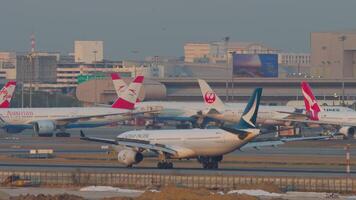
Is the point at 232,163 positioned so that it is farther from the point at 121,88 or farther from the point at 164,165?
the point at 121,88

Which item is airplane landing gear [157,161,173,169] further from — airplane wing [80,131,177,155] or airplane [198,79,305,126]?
airplane [198,79,305,126]

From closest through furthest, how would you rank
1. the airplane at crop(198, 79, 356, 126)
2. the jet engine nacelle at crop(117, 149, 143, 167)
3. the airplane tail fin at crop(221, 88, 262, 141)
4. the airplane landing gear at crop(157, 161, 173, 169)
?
the airplane tail fin at crop(221, 88, 262, 141) → the airplane landing gear at crop(157, 161, 173, 169) → the jet engine nacelle at crop(117, 149, 143, 167) → the airplane at crop(198, 79, 356, 126)

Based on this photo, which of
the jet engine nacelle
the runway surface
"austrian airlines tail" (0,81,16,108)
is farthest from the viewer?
"austrian airlines tail" (0,81,16,108)

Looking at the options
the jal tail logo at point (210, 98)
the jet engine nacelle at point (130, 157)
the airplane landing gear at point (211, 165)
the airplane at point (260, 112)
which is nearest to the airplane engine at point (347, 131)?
the airplane at point (260, 112)

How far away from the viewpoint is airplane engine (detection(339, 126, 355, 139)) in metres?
118

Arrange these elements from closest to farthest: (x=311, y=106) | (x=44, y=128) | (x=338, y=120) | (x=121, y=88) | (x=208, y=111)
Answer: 1. (x=338, y=120)
2. (x=44, y=128)
3. (x=311, y=106)
4. (x=208, y=111)
5. (x=121, y=88)

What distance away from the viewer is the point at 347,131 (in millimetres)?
118125

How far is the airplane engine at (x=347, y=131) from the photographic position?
11806 centimetres

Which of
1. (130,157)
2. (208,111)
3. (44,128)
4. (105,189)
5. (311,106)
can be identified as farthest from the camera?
(208,111)

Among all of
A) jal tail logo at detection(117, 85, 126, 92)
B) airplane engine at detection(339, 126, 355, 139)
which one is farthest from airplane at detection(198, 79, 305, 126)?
airplane engine at detection(339, 126, 355, 139)

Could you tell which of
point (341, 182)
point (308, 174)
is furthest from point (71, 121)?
point (341, 182)

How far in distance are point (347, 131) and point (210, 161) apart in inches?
1875

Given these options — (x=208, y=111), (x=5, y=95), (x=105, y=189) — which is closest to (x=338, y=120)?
(x=208, y=111)

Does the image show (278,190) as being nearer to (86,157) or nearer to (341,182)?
(341,182)
